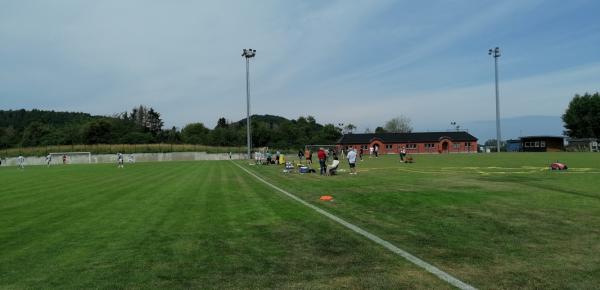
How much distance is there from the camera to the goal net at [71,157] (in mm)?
78012

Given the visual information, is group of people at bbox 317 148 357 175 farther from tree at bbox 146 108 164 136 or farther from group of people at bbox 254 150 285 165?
tree at bbox 146 108 164 136

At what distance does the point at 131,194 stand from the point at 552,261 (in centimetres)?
1467

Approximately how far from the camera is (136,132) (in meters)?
129

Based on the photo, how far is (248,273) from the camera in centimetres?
596

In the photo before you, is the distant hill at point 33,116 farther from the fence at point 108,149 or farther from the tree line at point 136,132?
the fence at point 108,149

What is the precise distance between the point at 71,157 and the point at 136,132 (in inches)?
1971

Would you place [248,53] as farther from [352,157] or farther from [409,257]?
[409,257]

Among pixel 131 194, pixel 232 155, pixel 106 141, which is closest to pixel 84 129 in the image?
pixel 106 141

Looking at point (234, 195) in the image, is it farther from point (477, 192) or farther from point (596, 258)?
point (596, 258)

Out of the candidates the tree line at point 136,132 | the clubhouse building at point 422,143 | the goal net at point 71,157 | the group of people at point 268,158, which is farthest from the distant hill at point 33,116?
the group of people at point 268,158

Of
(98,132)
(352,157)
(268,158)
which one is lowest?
(268,158)

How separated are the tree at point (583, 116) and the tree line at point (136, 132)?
63658 mm

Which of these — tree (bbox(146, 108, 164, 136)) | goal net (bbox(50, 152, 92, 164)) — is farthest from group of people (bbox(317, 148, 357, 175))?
tree (bbox(146, 108, 164, 136))

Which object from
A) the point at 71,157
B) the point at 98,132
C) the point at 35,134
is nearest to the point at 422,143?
the point at 71,157
